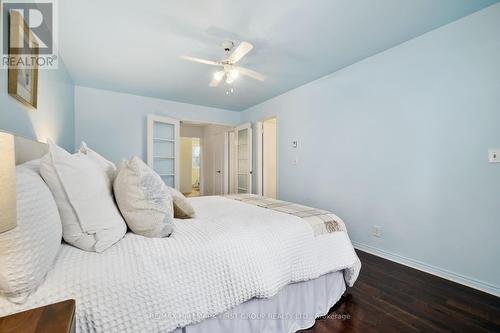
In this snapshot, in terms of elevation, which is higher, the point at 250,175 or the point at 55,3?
the point at 55,3

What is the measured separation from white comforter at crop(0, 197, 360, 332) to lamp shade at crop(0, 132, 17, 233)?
1.39 feet

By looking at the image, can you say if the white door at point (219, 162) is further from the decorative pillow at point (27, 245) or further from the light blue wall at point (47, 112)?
the decorative pillow at point (27, 245)

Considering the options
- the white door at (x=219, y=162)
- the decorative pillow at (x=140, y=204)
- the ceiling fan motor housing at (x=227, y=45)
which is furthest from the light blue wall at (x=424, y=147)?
the white door at (x=219, y=162)

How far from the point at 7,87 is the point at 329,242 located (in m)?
2.35

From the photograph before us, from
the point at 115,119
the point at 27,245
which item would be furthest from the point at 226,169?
the point at 27,245

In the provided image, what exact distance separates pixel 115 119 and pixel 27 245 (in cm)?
381

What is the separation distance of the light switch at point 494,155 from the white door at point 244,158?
11.2 feet

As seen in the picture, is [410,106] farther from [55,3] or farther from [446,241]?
[55,3]

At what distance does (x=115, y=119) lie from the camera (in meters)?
3.86

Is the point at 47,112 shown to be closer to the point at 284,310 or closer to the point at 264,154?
the point at 284,310

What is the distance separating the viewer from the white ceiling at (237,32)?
5.85 ft

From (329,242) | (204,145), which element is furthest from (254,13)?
(204,145)

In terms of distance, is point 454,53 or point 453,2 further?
point 454,53

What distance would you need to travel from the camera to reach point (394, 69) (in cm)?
243
